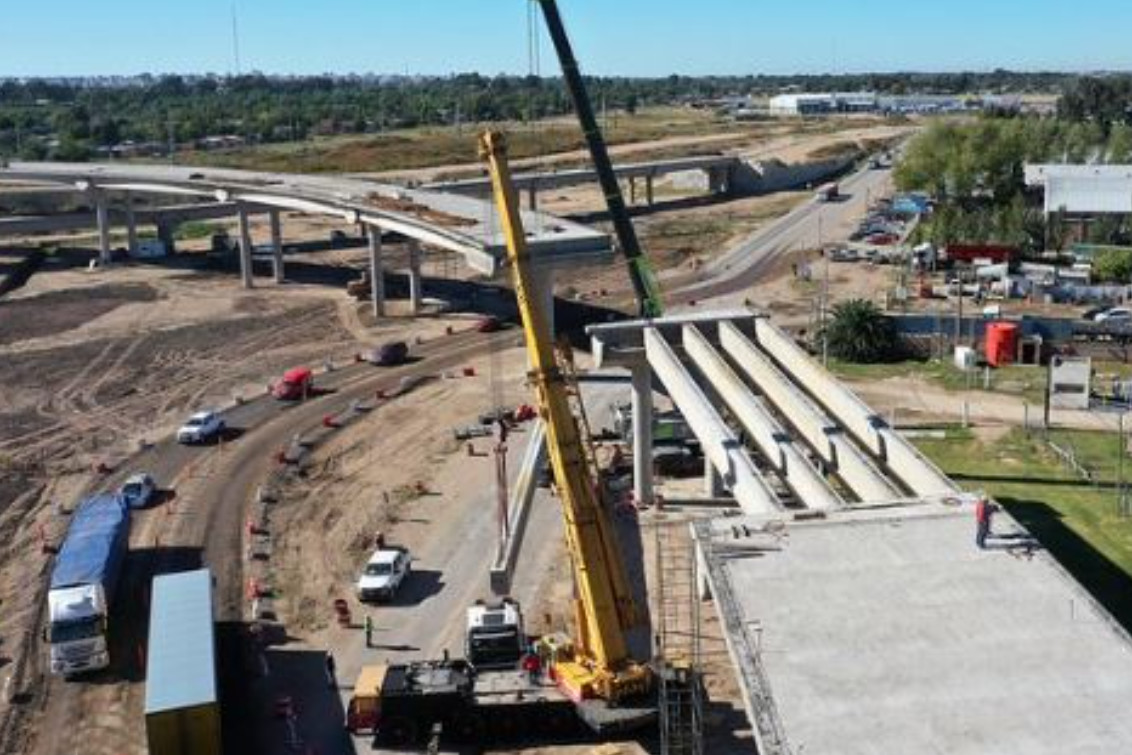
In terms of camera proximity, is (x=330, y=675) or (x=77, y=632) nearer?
(x=330, y=675)

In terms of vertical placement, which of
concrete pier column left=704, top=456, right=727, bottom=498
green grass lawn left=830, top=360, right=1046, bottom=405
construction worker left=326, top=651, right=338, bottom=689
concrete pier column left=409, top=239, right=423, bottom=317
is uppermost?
concrete pier column left=409, top=239, right=423, bottom=317

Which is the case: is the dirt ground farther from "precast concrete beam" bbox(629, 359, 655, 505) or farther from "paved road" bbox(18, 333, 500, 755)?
"precast concrete beam" bbox(629, 359, 655, 505)

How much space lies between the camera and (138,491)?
46375 mm

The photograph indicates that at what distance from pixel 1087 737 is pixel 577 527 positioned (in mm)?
13058

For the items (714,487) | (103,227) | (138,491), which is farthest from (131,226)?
(714,487)

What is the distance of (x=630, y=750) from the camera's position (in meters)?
28.6

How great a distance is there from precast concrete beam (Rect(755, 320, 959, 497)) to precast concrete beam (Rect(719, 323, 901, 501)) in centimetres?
65

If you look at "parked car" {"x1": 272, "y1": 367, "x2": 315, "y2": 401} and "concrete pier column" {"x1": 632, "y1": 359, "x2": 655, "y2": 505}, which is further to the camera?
"parked car" {"x1": 272, "y1": 367, "x2": 315, "y2": 401}

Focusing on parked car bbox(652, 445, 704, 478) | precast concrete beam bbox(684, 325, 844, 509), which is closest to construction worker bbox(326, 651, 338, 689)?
precast concrete beam bbox(684, 325, 844, 509)

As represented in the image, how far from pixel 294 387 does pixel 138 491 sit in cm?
1483

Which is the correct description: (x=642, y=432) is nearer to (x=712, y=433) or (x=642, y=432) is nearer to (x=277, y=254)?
(x=712, y=433)

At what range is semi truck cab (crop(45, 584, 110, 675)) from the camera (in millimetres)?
32656

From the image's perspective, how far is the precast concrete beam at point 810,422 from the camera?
30828 millimetres

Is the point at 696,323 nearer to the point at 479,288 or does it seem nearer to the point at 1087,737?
the point at 1087,737
